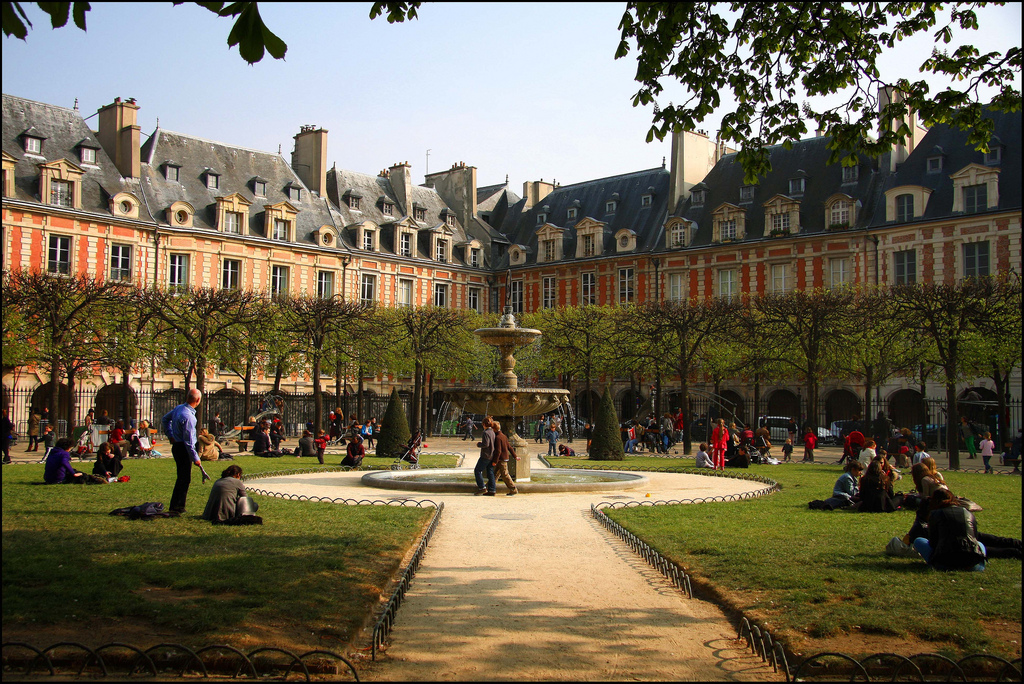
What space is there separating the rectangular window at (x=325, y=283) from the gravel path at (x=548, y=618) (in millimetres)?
33833

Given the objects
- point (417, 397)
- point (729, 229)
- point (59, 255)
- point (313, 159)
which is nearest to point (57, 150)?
point (59, 255)

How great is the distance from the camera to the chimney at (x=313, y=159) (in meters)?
44.9

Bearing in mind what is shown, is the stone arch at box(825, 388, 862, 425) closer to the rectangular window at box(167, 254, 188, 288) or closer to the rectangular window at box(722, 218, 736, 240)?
the rectangular window at box(722, 218, 736, 240)

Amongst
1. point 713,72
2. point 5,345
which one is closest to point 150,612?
point 713,72

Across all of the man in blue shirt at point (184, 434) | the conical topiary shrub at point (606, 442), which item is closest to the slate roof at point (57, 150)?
the conical topiary shrub at point (606, 442)

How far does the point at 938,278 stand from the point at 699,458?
2072 cm

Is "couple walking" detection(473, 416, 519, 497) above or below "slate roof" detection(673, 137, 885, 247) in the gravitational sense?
below

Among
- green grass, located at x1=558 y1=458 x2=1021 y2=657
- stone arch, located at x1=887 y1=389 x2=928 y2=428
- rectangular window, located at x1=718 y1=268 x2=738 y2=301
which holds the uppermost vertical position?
rectangular window, located at x1=718 y1=268 x2=738 y2=301

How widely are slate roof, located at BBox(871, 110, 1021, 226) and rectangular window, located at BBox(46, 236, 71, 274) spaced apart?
32.5m

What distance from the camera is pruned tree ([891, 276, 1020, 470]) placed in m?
22.3

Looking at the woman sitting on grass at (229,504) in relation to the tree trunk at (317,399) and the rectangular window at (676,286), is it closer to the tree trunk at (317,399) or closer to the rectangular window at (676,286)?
the tree trunk at (317,399)

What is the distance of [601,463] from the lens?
69.6 feet

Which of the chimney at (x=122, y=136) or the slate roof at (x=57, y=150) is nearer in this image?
the slate roof at (x=57, y=150)

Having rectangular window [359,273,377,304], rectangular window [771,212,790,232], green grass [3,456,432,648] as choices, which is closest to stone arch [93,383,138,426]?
rectangular window [359,273,377,304]
